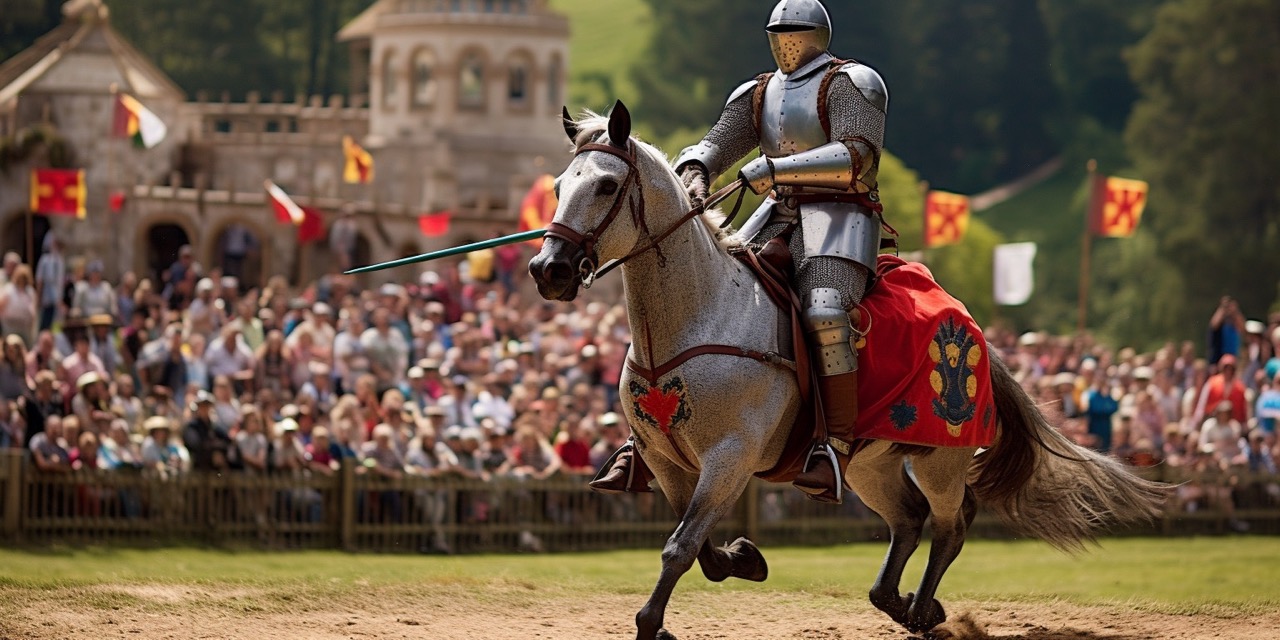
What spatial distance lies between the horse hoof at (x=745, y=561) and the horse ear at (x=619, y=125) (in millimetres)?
2296

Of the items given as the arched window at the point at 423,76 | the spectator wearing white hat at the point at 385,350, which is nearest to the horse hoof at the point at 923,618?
the spectator wearing white hat at the point at 385,350

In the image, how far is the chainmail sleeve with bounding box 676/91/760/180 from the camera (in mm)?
10719

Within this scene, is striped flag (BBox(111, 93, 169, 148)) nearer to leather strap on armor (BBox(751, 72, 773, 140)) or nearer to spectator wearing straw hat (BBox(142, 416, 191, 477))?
spectator wearing straw hat (BBox(142, 416, 191, 477))

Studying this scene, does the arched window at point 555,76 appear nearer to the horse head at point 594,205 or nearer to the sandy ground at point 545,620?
the sandy ground at point 545,620

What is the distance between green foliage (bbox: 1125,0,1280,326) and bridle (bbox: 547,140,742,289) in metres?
59.2

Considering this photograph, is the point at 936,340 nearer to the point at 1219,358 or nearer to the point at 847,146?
the point at 847,146

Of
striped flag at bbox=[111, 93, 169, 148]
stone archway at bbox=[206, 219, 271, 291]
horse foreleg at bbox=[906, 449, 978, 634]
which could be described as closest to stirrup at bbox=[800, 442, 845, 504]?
horse foreleg at bbox=[906, 449, 978, 634]

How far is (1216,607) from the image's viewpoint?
43.3ft

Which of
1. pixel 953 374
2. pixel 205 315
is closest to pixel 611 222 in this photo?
pixel 953 374

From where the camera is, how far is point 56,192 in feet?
88.8

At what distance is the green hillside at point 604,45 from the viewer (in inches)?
4094

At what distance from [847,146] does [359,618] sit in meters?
4.04

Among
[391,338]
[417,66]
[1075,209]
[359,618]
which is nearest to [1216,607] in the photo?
[359,618]

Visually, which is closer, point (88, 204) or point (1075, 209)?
point (88, 204)
